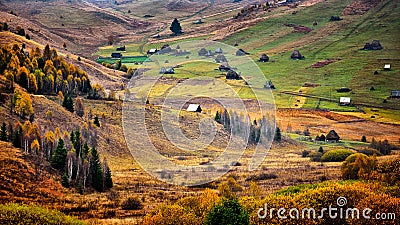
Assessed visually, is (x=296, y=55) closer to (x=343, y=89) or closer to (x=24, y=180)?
(x=343, y=89)

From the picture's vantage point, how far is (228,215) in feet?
131

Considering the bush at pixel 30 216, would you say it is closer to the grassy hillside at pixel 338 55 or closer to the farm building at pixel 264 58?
the grassy hillside at pixel 338 55

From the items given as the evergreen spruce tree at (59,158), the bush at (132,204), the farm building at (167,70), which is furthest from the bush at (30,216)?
the farm building at (167,70)

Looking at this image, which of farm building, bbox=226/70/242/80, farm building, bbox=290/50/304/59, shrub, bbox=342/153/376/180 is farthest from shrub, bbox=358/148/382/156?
farm building, bbox=290/50/304/59

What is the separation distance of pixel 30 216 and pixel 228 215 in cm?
1642

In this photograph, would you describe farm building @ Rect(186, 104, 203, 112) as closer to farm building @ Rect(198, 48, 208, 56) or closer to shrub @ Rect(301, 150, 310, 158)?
shrub @ Rect(301, 150, 310, 158)

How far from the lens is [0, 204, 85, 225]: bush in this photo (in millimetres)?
41906

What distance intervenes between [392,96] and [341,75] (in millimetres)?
23834

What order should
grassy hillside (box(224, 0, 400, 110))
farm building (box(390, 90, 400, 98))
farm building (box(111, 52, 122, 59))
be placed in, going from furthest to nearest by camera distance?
farm building (box(111, 52, 122, 59)) → grassy hillside (box(224, 0, 400, 110)) → farm building (box(390, 90, 400, 98))

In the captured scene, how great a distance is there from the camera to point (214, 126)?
3821 inches

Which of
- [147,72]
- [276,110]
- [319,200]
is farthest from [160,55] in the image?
[319,200]

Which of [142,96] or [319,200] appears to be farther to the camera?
[142,96]

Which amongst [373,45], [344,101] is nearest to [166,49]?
[373,45]

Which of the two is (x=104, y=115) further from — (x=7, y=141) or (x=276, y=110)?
(x=276, y=110)
